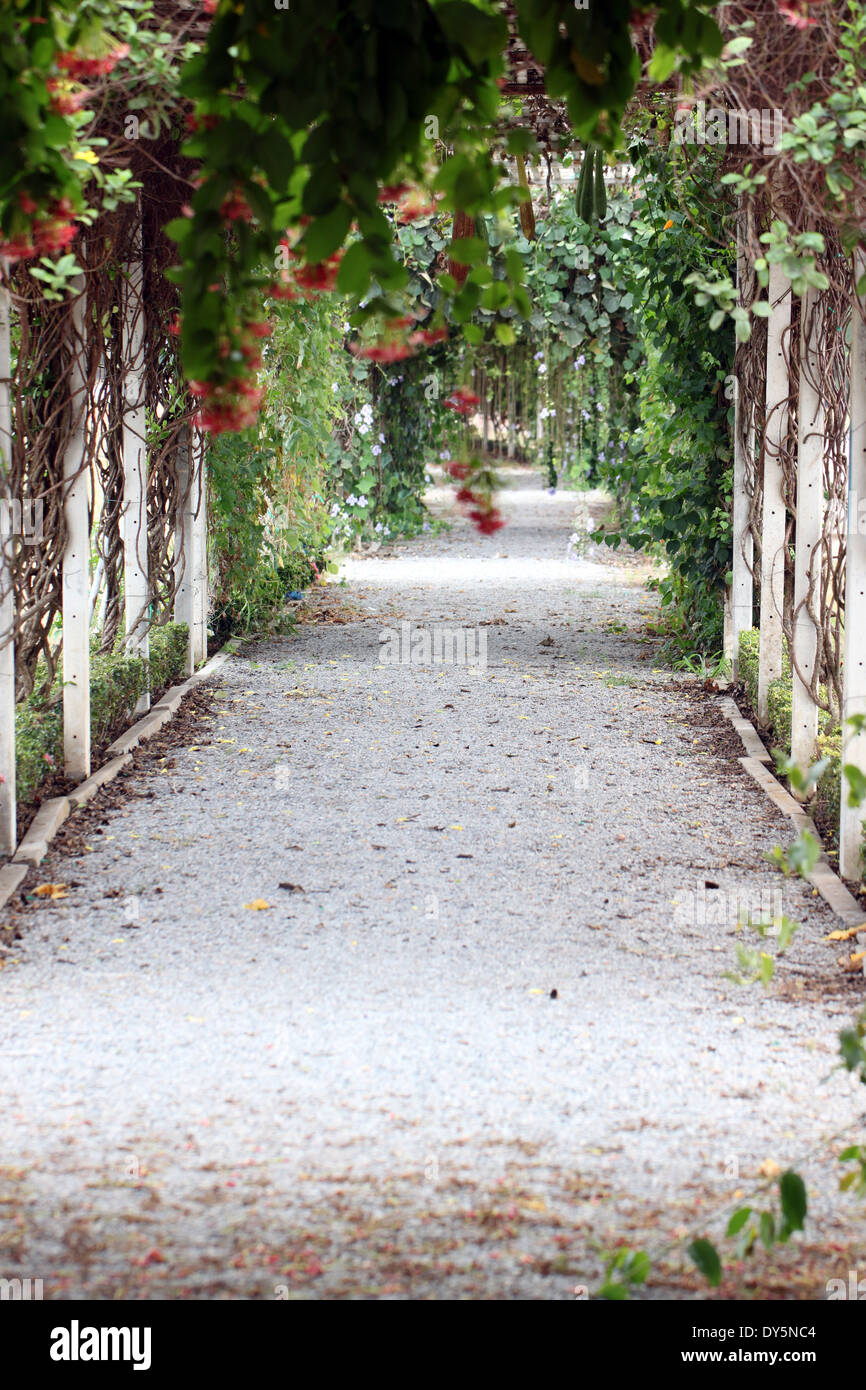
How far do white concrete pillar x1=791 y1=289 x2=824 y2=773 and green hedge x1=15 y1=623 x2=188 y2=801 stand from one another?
2837 mm

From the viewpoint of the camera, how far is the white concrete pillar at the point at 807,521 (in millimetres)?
5078

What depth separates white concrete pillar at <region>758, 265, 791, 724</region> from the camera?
19.1 feet

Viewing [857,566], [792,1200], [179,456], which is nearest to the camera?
[792,1200]

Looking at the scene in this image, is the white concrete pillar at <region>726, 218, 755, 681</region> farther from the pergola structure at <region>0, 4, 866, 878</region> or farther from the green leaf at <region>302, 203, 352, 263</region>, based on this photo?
the green leaf at <region>302, 203, 352, 263</region>

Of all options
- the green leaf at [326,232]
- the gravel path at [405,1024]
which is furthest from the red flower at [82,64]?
the gravel path at [405,1024]

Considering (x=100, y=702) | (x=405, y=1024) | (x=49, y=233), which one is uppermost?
(x=49, y=233)

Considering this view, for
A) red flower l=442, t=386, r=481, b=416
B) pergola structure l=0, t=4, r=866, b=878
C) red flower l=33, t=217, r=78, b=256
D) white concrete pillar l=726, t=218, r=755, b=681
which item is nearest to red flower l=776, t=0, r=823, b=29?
pergola structure l=0, t=4, r=866, b=878

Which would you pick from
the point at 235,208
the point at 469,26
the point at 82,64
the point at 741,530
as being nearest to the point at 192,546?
the point at 741,530

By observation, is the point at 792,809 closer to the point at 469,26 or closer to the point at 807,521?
the point at 807,521

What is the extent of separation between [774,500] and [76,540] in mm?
3105

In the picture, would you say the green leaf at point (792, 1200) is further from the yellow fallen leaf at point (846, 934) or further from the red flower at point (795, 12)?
the red flower at point (795, 12)

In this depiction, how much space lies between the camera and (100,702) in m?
5.82
